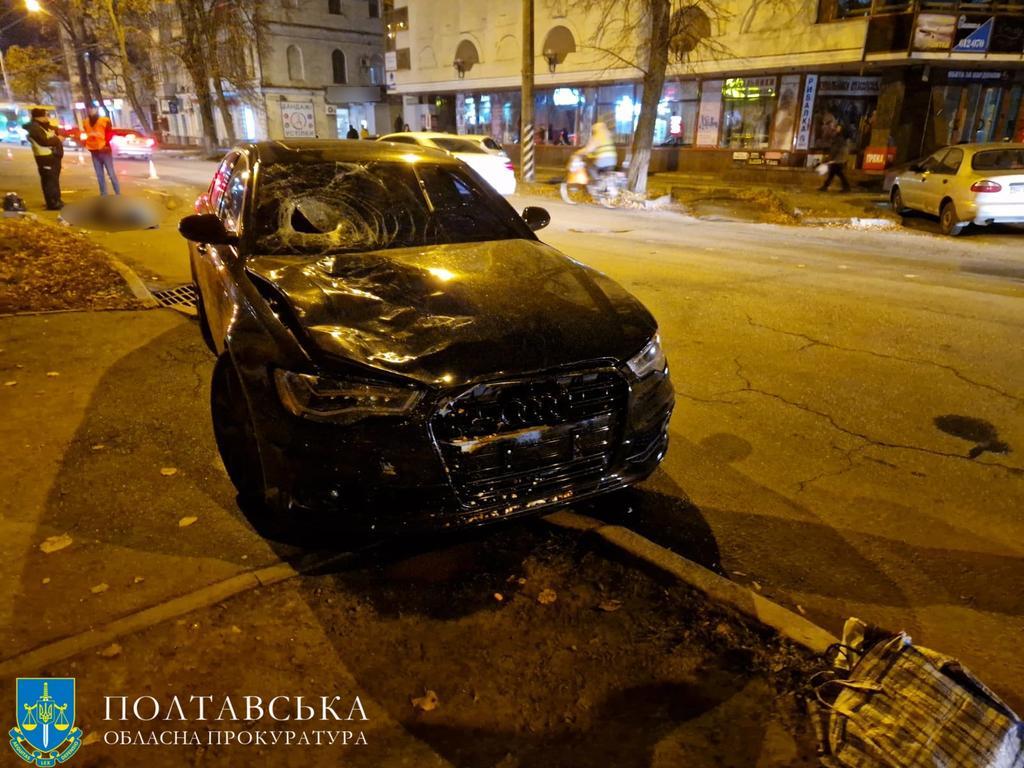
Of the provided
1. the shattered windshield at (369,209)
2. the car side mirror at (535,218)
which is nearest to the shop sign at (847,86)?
the car side mirror at (535,218)

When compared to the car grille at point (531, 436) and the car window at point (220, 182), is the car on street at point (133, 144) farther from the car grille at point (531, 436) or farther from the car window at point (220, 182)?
the car grille at point (531, 436)

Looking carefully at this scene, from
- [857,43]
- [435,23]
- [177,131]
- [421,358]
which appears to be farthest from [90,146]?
[177,131]

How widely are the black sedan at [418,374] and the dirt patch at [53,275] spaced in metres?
4.28

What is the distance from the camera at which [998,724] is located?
2.08 metres

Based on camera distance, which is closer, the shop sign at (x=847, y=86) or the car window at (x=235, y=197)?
the car window at (x=235, y=197)

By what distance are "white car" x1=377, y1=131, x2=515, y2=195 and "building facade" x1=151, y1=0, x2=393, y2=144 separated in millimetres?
27641

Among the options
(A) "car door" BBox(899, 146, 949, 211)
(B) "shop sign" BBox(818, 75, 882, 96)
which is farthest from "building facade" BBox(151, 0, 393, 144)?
(A) "car door" BBox(899, 146, 949, 211)

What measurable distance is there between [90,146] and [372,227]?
46.3ft

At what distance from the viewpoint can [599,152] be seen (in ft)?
60.5

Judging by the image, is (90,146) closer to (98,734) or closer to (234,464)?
(234,464)

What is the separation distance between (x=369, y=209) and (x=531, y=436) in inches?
83.8

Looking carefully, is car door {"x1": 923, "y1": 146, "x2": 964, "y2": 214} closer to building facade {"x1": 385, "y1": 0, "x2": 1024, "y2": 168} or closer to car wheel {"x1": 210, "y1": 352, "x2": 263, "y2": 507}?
building facade {"x1": 385, "y1": 0, "x2": 1024, "y2": 168}

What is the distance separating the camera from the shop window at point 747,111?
24.2 m

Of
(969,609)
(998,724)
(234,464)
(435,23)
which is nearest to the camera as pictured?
(998,724)
